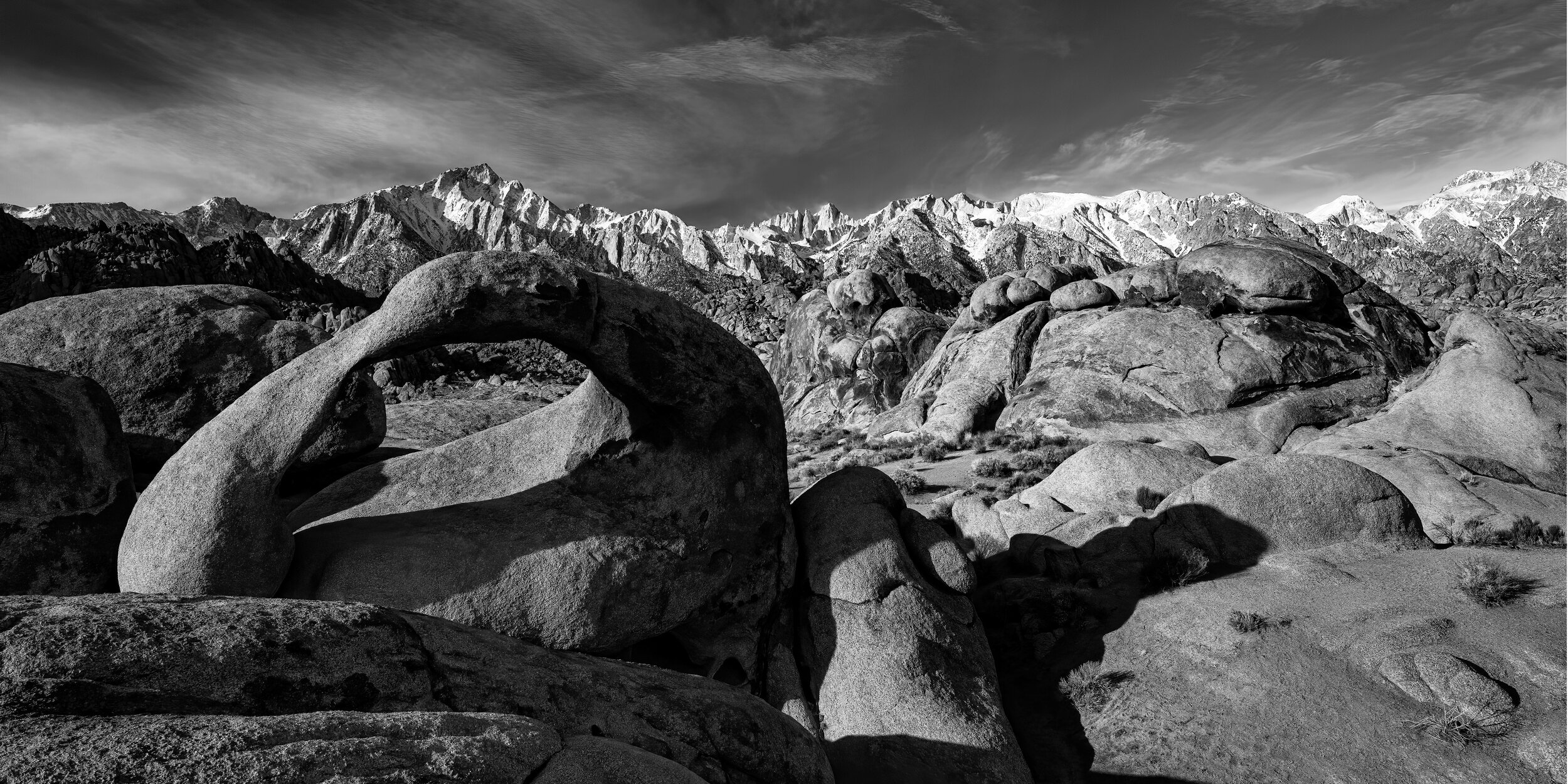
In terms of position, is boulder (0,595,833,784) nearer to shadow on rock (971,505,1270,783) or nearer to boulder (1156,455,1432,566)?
shadow on rock (971,505,1270,783)

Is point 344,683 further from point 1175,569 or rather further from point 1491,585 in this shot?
point 1491,585

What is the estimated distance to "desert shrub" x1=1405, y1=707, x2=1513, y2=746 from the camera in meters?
7.62

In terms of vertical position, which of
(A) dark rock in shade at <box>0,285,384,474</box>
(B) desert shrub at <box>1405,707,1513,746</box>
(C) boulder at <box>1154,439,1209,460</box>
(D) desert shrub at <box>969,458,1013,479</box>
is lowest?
(B) desert shrub at <box>1405,707,1513,746</box>

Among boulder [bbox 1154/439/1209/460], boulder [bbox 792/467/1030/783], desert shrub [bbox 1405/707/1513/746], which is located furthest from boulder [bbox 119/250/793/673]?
boulder [bbox 1154/439/1209/460]

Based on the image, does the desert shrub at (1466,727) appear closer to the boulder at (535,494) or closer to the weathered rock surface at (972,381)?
the boulder at (535,494)

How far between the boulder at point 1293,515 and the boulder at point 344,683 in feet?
27.2

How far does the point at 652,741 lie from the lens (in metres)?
5.70

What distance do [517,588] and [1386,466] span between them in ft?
53.1

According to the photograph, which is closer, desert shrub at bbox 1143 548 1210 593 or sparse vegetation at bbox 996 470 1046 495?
desert shrub at bbox 1143 548 1210 593

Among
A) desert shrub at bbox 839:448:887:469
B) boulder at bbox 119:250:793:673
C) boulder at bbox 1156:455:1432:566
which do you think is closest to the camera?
boulder at bbox 119:250:793:673

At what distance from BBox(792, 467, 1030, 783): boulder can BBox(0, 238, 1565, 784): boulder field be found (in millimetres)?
46

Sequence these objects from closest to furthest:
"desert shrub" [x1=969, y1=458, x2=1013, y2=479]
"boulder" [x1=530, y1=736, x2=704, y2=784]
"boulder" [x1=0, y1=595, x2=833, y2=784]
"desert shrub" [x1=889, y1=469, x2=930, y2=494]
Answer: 1. "boulder" [x1=0, y1=595, x2=833, y2=784]
2. "boulder" [x1=530, y1=736, x2=704, y2=784]
3. "desert shrub" [x1=889, y1=469, x2=930, y2=494]
4. "desert shrub" [x1=969, y1=458, x2=1013, y2=479]

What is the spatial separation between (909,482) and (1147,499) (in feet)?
25.6

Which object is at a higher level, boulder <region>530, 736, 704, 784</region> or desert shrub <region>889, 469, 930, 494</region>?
boulder <region>530, 736, 704, 784</region>
